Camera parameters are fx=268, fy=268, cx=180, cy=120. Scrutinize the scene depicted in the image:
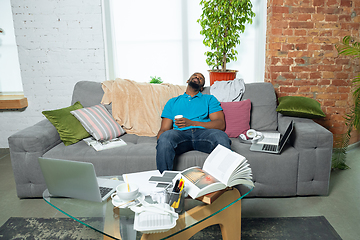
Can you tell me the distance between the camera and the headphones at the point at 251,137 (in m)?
2.30

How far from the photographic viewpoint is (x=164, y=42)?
12.6 ft

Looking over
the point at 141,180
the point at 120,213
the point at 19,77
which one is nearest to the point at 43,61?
the point at 19,77

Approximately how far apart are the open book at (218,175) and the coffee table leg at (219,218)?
6 centimetres

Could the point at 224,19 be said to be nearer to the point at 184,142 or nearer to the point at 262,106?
the point at 262,106

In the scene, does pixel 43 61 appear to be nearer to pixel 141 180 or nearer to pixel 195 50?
pixel 195 50

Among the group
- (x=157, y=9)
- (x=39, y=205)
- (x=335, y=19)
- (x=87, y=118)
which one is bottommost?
(x=39, y=205)

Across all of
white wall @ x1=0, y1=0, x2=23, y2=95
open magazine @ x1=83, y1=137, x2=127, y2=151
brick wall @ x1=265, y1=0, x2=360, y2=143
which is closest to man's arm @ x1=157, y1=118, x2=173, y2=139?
open magazine @ x1=83, y1=137, x2=127, y2=151

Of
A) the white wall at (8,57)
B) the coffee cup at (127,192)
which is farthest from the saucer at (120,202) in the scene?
the white wall at (8,57)

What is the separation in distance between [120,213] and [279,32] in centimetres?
274

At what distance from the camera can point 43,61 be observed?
355cm

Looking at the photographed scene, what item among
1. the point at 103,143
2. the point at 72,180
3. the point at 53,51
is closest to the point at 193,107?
the point at 103,143

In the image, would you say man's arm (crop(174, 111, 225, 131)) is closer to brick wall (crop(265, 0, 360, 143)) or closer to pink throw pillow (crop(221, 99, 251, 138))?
pink throw pillow (crop(221, 99, 251, 138))

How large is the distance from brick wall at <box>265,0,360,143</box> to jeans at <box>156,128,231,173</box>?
1411mm

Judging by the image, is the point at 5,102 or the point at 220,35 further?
the point at 5,102
